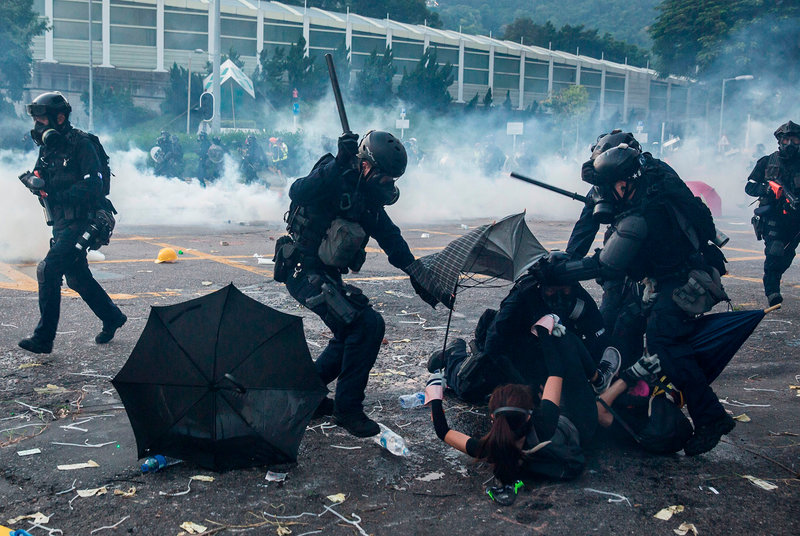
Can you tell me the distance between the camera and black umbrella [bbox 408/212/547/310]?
14.5ft

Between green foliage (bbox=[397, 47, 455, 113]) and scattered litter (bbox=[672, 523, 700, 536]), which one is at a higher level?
green foliage (bbox=[397, 47, 455, 113])

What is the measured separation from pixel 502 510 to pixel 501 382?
134cm

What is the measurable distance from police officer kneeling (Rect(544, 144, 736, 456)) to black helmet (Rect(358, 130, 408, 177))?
1021 mm

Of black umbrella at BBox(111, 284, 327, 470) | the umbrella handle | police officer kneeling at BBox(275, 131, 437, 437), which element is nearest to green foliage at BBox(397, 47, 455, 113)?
police officer kneeling at BBox(275, 131, 437, 437)

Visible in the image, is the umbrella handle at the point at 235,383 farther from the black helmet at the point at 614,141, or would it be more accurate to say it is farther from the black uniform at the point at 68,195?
the black uniform at the point at 68,195

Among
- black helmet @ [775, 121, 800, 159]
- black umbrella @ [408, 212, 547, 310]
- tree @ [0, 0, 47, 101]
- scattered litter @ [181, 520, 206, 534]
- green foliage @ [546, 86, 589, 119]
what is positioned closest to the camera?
scattered litter @ [181, 520, 206, 534]

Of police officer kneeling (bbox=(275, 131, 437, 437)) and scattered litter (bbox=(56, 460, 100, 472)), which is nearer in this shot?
scattered litter (bbox=(56, 460, 100, 472))

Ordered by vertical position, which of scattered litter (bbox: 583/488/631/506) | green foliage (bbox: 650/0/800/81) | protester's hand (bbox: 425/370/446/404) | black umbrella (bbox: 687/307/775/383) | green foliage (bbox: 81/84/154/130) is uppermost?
green foliage (bbox: 650/0/800/81)

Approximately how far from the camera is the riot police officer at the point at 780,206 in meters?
7.80

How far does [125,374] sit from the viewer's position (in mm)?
3594

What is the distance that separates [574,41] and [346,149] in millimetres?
87182

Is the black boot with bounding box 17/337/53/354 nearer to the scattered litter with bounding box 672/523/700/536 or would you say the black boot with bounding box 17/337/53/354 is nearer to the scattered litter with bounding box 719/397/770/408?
the scattered litter with bounding box 672/523/700/536

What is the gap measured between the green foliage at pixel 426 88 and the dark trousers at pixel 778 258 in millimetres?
42245

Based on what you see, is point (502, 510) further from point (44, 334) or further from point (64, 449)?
point (44, 334)
